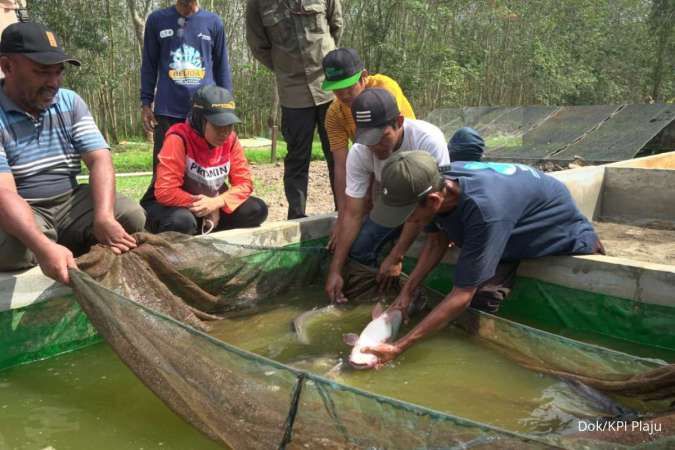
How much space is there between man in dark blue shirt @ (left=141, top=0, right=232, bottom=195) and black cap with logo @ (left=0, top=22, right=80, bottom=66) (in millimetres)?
1606

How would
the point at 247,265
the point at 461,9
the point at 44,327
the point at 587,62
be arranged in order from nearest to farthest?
the point at 44,327 < the point at 247,265 < the point at 461,9 < the point at 587,62

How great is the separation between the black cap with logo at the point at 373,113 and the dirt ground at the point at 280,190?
3.13 metres

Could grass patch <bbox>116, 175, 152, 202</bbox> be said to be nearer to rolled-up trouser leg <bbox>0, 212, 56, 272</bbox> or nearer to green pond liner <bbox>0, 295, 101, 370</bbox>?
green pond liner <bbox>0, 295, 101, 370</bbox>

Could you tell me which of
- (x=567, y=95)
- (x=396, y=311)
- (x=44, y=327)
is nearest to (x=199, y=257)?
(x=44, y=327)

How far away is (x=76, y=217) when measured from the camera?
327 centimetres

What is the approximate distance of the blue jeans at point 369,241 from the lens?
387 centimetres

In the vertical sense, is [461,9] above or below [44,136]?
above

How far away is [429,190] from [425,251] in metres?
0.81

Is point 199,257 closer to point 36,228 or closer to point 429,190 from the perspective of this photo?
point 36,228

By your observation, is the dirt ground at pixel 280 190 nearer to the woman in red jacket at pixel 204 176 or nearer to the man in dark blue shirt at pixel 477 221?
the woman in red jacket at pixel 204 176

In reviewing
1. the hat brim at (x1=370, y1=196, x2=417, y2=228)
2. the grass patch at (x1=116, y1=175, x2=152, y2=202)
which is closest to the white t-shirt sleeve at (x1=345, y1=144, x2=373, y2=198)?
the hat brim at (x1=370, y1=196, x2=417, y2=228)

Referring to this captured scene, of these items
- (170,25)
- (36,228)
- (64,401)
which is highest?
(170,25)

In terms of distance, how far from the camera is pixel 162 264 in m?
3.18

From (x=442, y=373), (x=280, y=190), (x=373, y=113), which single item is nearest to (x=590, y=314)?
(x=442, y=373)
